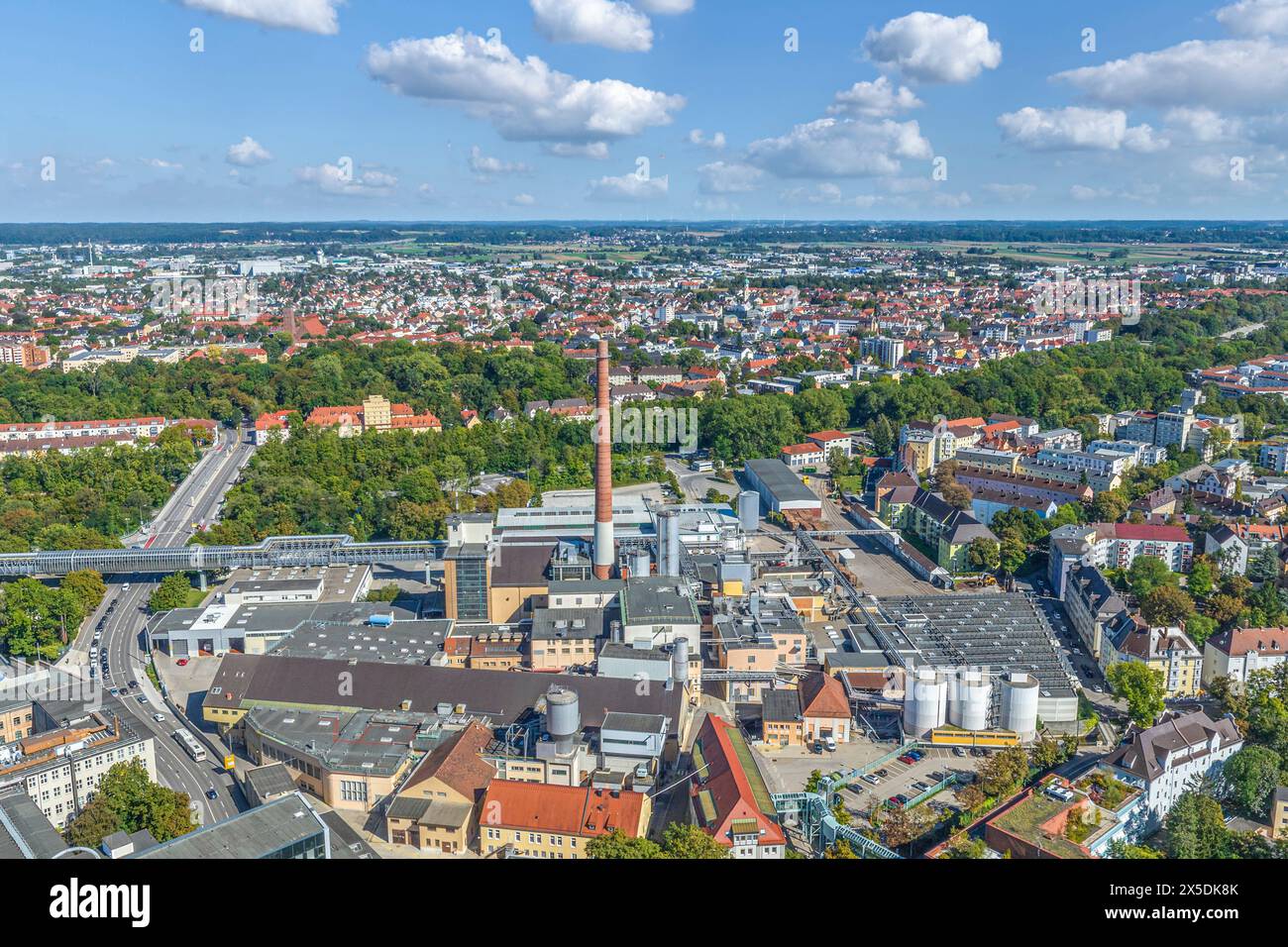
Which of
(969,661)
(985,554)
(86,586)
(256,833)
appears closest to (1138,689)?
(969,661)

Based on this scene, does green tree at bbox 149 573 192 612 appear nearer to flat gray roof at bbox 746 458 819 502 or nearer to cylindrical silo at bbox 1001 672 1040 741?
flat gray roof at bbox 746 458 819 502

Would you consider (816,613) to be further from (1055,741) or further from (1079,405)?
(1079,405)

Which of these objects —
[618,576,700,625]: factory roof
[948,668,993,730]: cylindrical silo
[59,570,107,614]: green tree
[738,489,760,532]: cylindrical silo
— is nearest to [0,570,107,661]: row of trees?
[59,570,107,614]: green tree

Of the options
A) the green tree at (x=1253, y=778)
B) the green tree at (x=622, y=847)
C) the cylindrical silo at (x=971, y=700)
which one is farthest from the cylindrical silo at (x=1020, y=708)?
the green tree at (x=622, y=847)

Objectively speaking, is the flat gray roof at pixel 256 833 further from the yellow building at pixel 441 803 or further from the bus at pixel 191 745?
the bus at pixel 191 745
